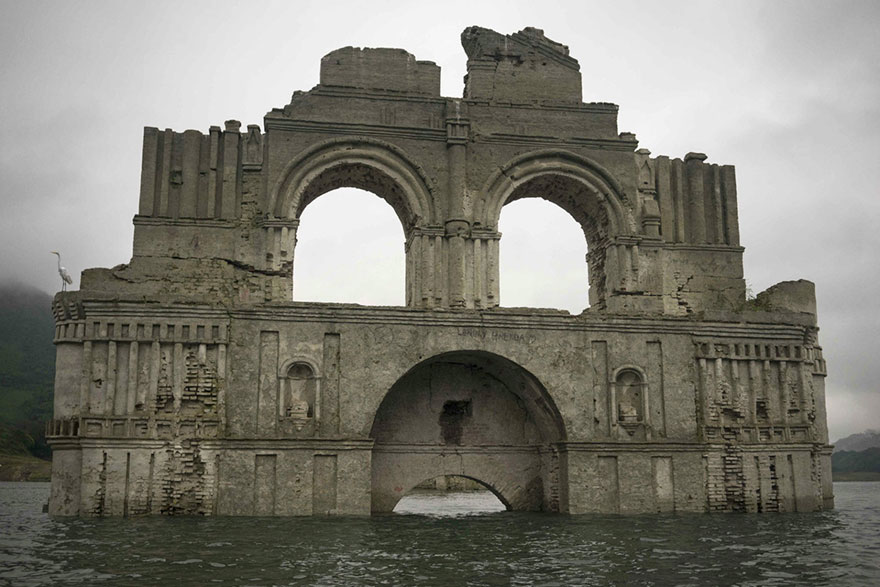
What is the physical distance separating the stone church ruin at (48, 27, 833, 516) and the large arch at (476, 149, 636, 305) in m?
0.07

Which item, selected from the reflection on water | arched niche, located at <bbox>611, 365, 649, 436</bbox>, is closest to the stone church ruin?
arched niche, located at <bbox>611, 365, 649, 436</bbox>

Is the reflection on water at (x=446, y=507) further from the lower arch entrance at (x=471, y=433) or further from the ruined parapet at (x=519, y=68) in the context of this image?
the ruined parapet at (x=519, y=68)

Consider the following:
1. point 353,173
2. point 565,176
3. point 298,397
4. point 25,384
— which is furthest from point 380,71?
point 25,384

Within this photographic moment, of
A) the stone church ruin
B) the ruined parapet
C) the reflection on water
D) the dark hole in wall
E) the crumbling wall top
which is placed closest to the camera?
the stone church ruin

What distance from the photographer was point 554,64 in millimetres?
22375

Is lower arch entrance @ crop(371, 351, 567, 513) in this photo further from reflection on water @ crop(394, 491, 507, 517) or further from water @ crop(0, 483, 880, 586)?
water @ crop(0, 483, 880, 586)

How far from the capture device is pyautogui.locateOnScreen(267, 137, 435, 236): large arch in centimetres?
2031

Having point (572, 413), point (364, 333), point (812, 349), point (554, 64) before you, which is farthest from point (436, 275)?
point (812, 349)

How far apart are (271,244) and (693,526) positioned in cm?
1060

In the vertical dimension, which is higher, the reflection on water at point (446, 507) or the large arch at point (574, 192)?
the large arch at point (574, 192)

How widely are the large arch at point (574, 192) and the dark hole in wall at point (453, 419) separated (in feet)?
13.8

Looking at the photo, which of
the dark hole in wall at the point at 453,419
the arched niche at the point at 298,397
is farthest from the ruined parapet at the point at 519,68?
the arched niche at the point at 298,397

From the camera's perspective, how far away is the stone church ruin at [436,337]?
17328mm

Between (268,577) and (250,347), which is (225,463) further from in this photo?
(268,577)
